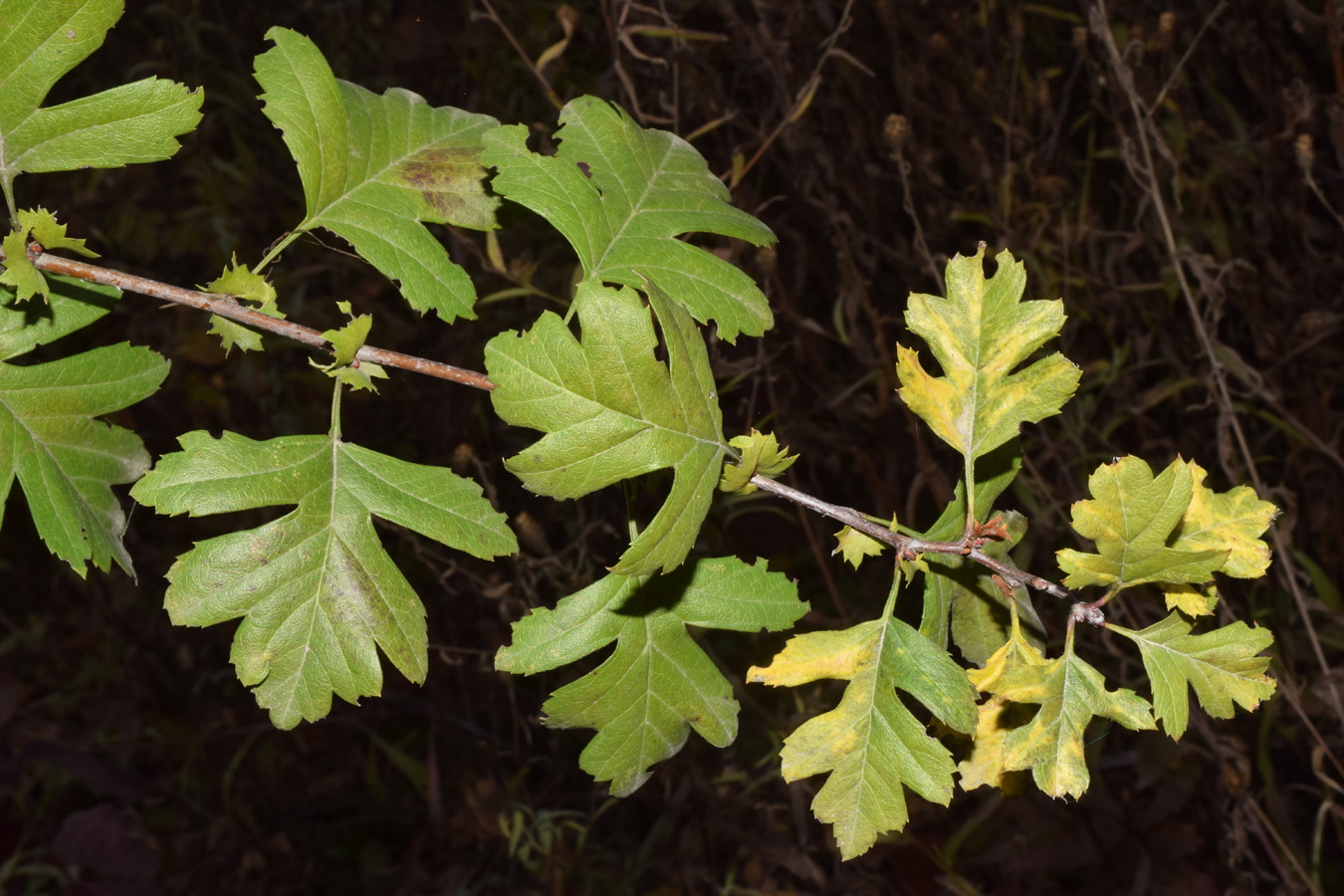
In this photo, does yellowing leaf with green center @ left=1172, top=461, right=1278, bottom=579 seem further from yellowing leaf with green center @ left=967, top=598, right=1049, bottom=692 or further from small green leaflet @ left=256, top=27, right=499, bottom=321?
small green leaflet @ left=256, top=27, right=499, bottom=321

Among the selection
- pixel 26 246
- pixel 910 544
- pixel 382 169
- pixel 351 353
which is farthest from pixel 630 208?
pixel 26 246

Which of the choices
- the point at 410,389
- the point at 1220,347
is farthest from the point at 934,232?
the point at 410,389

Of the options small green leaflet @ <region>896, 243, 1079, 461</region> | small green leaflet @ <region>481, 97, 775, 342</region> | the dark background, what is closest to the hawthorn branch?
small green leaflet @ <region>896, 243, 1079, 461</region>

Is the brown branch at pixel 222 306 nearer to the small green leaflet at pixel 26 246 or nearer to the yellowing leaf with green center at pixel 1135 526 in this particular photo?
the small green leaflet at pixel 26 246

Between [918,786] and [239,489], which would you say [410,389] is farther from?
[918,786]

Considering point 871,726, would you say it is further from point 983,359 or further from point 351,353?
point 351,353

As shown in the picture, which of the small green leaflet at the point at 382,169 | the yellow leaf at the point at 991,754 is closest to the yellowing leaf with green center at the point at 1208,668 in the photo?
the yellow leaf at the point at 991,754

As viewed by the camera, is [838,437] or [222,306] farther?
[838,437]
